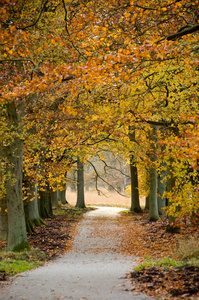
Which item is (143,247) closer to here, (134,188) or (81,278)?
(81,278)

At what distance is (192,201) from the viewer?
10031mm

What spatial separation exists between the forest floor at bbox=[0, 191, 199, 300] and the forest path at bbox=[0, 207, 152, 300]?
0.33m

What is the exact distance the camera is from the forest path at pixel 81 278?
5.79 metres

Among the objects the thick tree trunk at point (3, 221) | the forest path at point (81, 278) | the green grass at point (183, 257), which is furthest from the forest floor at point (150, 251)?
the thick tree trunk at point (3, 221)

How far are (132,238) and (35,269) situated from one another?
6.46m

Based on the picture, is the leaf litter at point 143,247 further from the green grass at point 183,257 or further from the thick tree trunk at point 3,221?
the thick tree trunk at point 3,221

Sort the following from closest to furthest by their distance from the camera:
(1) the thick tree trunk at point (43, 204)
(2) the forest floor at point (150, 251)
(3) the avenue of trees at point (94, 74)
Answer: (2) the forest floor at point (150, 251) < (3) the avenue of trees at point (94, 74) < (1) the thick tree trunk at point (43, 204)

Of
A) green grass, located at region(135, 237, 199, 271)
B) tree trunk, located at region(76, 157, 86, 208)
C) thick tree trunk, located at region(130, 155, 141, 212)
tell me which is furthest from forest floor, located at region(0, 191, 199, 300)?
tree trunk, located at region(76, 157, 86, 208)

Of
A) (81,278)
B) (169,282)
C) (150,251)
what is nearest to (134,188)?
(150,251)

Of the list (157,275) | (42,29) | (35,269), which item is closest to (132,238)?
(35,269)

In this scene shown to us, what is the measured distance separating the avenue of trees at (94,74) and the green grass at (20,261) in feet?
1.78

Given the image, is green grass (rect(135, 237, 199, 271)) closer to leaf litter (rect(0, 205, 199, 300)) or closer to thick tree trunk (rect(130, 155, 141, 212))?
leaf litter (rect(0, 205, 199, 300))

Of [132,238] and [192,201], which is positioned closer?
[192,201]

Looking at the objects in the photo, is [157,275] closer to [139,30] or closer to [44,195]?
[139,30]
